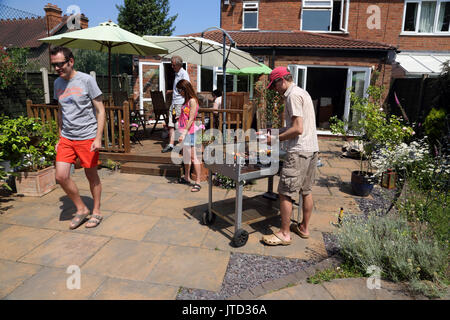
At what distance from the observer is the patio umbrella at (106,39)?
5.56 meters

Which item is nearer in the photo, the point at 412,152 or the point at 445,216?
the point at 445,216

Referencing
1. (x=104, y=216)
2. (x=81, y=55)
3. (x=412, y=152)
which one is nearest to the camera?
(x=104, y=216)

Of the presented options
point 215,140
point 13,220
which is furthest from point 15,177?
point 215,140

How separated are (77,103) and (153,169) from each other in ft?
8.86

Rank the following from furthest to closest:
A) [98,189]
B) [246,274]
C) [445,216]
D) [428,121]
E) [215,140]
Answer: [428,121]
[215,140]
[98,189]
[445,216]
[246,274]

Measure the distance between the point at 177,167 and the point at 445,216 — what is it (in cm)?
423

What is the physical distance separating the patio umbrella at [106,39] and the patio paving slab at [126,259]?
371cm

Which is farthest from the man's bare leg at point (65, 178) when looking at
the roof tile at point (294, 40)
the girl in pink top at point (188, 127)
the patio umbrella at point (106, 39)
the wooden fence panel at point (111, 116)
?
the roof tile at point (294, 40)

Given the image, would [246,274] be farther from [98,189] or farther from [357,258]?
[98,189]

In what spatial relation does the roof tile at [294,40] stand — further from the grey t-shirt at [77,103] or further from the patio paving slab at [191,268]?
the patio paving slab at [191,268]

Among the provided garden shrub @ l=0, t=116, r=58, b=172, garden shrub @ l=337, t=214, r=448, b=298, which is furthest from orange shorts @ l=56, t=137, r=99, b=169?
garden shrub @ l=337, t=214, r=448, b=298

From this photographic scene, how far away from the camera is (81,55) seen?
65.8ft

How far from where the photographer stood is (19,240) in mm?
3439

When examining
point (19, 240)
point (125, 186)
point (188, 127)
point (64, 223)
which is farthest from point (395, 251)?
point (125, 186)
